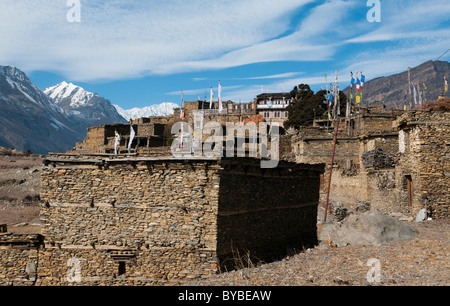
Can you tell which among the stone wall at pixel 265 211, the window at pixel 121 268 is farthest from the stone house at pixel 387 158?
the window at pixel 121 268

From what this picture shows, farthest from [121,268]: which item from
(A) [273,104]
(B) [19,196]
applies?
(A) [273,104]

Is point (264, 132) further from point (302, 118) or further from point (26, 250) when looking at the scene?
point (26, 250)

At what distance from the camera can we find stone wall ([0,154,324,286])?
15.2 meters

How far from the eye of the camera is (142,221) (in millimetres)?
15695

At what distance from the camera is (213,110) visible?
74.9m

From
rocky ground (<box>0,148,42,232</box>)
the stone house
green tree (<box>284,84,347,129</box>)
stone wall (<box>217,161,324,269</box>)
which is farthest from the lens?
green tree (<box>284,84,347,129</box>)

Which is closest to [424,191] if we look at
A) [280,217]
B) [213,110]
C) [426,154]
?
[426,154]

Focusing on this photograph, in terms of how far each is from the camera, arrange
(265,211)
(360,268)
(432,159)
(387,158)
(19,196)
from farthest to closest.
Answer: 1. (19,196)
2. (387,158)
3. (432,159)
4. (265,211)
5. (360,268)

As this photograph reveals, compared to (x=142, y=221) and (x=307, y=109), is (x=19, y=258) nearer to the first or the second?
(x=142, y=221)

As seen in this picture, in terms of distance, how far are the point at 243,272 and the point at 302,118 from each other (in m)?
46.6

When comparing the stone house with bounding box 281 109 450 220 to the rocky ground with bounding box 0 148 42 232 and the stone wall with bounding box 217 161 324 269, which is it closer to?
the stone wall with bounding box 217 161 324 269

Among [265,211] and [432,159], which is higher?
[432,159]

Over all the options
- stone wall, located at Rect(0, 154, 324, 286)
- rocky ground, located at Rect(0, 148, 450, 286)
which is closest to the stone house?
rocky ground, located at Rect(0, 148, 450, 286)

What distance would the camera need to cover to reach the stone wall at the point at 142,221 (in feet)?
49.8
